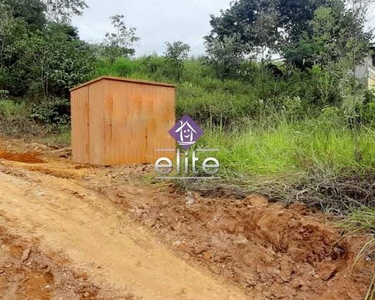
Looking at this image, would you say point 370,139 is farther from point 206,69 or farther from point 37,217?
point 206,69

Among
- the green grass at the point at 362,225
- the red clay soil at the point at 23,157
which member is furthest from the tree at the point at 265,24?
the green grass at the point at 362,225

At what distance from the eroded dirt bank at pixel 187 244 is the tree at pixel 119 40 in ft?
37.8

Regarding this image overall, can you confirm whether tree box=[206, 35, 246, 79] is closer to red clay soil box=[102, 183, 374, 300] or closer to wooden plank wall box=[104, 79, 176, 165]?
wooden plank wall box=[104, 79, 176, 165]

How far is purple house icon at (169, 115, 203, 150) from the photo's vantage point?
3.36 metres

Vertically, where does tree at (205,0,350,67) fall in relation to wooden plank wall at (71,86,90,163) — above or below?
above

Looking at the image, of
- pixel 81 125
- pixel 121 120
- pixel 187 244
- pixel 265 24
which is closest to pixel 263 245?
pixel 187 244

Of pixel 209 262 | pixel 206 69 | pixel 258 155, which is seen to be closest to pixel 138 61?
pixel 206 69

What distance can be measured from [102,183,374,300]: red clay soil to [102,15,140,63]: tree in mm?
11955

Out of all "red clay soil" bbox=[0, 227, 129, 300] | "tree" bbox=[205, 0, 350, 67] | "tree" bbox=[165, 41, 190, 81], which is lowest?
"red clay soil" bbox=[0, 227, 129, 300]

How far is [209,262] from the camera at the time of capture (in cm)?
239

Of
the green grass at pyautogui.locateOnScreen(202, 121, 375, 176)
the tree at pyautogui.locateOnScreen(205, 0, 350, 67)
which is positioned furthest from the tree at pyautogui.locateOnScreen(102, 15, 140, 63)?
the green grass at pyautogui.locateOnScreen(202, 121, 375, 176)

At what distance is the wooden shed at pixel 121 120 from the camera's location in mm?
4777

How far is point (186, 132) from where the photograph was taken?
3375 millimetres

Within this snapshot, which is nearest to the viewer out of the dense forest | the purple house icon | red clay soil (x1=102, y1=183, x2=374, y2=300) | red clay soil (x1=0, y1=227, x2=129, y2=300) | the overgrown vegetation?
red clay soil (x1=0, y1=227, x2=129, y2=300)
